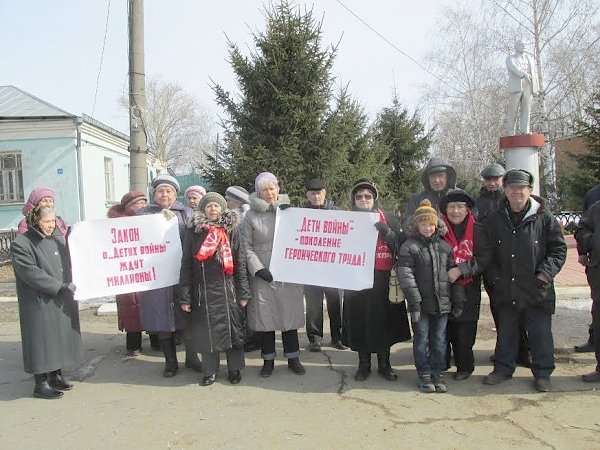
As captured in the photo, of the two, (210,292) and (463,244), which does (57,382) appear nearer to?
(210,292)

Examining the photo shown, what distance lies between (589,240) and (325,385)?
2.74 m

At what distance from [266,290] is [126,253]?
4.69ft

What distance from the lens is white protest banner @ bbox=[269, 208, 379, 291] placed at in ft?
16.0

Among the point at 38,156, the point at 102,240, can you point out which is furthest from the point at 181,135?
the point at 102,240

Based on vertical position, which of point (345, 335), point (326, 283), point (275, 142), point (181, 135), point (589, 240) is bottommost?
point (345, 335)

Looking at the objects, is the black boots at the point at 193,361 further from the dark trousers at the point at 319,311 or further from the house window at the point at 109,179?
the house window at the point at 109,179

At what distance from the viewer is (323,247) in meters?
5.08

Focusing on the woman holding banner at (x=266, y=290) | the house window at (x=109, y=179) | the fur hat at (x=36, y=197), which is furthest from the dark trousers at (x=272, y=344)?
the house window at (x=109, y=179)

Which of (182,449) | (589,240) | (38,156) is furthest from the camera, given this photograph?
(38,156)

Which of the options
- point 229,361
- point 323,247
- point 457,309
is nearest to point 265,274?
point 323,247

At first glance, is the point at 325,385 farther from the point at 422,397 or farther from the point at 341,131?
the point at 341,131

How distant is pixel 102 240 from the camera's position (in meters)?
5.07

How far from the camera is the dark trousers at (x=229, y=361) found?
4.91 metres

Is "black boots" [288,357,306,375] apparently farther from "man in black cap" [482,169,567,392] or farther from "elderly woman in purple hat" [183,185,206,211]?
"elderly woman in purple hat" [183,185,206,211]
